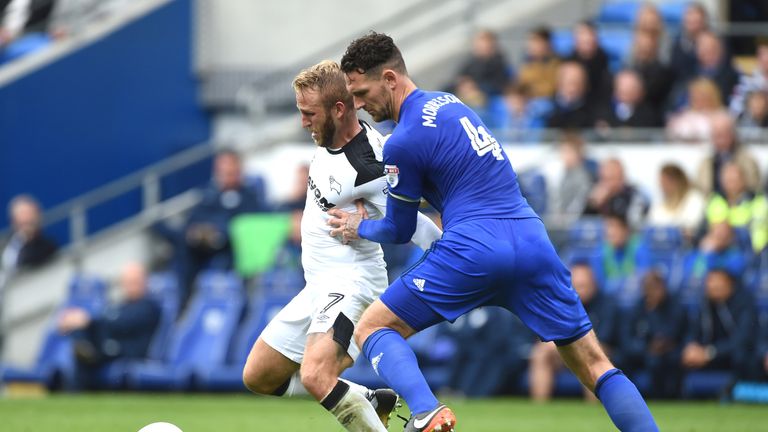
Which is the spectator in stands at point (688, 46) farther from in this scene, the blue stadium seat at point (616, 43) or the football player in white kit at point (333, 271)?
the football player in white kit at point (333, 271)

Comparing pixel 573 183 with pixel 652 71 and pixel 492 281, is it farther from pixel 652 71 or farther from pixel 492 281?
pixel 492 281

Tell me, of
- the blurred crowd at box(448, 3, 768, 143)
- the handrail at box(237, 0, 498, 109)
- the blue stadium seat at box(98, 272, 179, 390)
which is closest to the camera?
the blue stadium seat at box(98, 272, 179, 390)

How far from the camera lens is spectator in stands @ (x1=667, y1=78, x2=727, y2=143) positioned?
54.0ft

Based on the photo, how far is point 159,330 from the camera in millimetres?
17203

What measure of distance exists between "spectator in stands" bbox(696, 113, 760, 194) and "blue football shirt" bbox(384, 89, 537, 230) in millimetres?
7969

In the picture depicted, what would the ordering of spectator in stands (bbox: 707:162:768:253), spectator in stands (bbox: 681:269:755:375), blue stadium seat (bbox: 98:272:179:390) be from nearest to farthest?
spectator in stands (bbox: 681:269:755:375) → spectator in stands (bbox: 707:162:768:253) → blue stadium seat (bbox: 98:272:179:390)

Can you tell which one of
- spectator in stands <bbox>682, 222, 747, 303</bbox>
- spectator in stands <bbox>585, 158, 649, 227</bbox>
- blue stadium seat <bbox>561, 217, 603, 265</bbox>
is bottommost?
spectator in stands <bbox>682, 222, 747, 303</bbox>

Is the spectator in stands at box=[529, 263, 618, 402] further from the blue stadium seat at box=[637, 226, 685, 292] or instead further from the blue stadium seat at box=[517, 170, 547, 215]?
the blue stadium seat at box=[517, 170, 547, 215]

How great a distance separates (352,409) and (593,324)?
22.9 feet

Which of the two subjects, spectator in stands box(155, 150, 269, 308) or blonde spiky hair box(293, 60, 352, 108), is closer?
blonde spiky hair box(293, 60, 352, 108)

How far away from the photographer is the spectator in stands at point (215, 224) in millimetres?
17484

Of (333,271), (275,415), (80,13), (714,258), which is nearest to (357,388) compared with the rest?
(333,271)

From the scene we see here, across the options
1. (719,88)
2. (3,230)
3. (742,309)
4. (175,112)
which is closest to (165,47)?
(175,112)

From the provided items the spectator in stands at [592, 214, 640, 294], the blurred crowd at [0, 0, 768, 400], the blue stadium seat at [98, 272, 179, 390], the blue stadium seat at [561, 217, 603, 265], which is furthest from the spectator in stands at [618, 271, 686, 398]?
the blue stadium seat at [98, 272, 179, 390]
